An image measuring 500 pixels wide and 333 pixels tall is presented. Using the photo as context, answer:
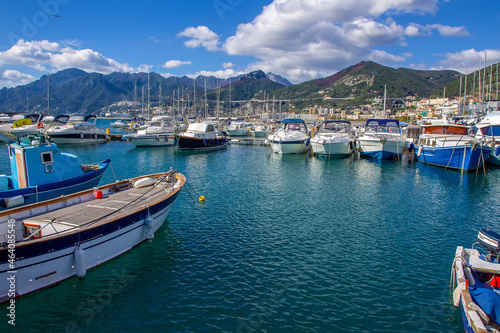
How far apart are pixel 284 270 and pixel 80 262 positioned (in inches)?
276

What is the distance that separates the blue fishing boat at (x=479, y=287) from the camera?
7.47 m

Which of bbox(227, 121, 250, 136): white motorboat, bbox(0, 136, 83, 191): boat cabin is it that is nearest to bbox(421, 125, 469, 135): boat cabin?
bbox(0, 136, 83, 191): boat cabin

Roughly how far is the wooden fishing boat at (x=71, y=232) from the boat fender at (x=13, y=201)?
316 cm

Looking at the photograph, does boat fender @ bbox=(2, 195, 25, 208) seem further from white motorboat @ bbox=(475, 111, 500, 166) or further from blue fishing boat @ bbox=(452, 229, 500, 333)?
white motorboat @ bbox=(475, 111, 500, 166)

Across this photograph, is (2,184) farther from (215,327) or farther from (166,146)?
(166,146)

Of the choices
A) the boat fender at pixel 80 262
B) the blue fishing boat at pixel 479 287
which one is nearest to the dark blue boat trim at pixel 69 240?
the boat fender at pixel 80 262

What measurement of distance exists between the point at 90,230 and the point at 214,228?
21.7 feet

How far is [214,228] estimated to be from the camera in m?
16.3

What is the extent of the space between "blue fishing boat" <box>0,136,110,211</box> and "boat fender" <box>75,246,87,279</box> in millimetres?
7324

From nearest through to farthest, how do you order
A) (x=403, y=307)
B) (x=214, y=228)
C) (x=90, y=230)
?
(x=403, y=307)
(x=90, y=230)
(x=214, y=228)

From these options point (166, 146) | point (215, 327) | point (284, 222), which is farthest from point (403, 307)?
point (166, 146)

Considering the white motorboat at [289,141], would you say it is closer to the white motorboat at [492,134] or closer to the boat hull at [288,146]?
the boat hull at [288,146]

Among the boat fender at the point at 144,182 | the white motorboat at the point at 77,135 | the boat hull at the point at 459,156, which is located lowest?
the boat fender at the point at 144,182

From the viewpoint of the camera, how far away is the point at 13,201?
1522 centimetres
